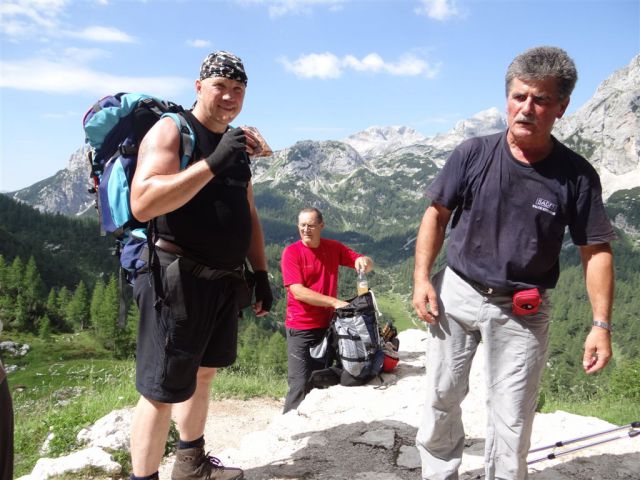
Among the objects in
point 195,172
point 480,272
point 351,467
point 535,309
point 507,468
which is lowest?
point 351,467

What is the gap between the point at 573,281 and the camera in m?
176

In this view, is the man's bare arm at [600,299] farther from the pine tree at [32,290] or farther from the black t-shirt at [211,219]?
the pine tree at [32,290]

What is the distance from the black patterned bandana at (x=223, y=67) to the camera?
373cm

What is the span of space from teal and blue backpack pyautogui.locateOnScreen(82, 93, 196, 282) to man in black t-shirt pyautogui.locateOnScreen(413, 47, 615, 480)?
7.12 feet

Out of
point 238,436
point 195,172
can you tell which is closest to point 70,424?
point 238,436

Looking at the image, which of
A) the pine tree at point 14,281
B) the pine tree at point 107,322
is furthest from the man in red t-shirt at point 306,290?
the pine tree at point 14,281

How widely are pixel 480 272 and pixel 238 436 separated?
15.8 ft

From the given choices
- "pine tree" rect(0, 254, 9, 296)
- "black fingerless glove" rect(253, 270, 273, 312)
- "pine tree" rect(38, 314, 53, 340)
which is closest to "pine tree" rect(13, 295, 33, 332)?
"pine tree" rect(38, 314, 53, 340)

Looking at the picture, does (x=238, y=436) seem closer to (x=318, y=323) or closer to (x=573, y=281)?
(x=318, y=323)

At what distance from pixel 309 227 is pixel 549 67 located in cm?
450

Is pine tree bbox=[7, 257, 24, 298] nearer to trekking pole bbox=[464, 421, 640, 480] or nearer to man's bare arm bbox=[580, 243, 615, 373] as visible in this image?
trekking pole bbox=[464, 421, 640, 480]

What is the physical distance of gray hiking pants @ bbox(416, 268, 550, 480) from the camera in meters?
3.62

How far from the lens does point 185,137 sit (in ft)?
11.8

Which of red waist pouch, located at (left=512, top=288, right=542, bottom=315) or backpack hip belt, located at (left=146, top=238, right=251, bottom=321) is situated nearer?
red waist pouch, located at (left=512, top=288, right=542, bottom=315)
